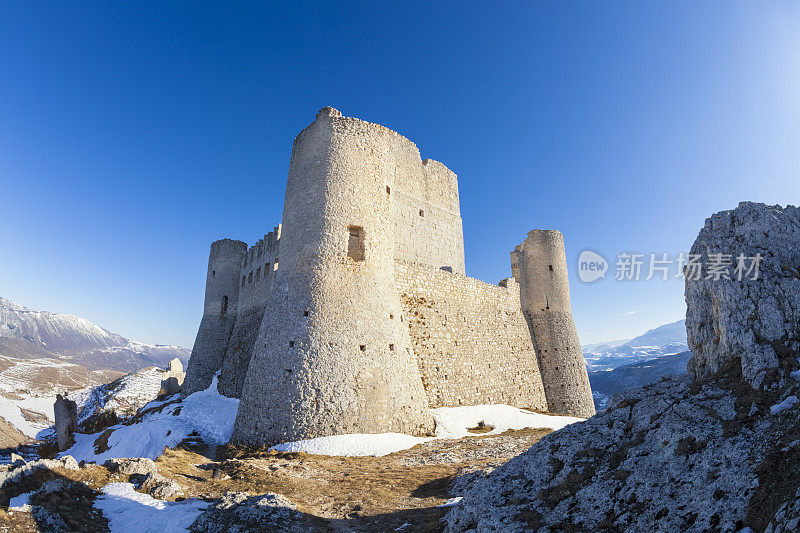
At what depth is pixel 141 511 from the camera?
5891 millimetres

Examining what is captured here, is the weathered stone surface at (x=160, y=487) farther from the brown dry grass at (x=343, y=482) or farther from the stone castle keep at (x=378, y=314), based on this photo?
the stone castle keep at (x=378, y=314)

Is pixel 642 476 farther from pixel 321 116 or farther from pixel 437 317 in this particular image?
pixel 321 116

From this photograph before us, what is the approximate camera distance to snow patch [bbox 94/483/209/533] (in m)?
5.39

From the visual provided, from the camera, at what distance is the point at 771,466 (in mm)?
3051

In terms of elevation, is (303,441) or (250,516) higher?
(250,516)

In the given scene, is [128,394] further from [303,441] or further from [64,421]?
[303,441]

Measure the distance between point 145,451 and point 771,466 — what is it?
1579cm

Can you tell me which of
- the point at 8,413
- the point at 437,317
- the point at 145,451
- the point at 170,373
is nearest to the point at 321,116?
the point at 437,317

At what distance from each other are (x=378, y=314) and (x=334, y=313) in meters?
1.56

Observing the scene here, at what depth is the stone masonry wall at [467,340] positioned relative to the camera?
52.2 ft

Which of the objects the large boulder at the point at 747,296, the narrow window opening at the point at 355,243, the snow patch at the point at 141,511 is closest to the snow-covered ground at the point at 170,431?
the snow patch at the point at 141,511

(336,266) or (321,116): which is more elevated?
(321,116)

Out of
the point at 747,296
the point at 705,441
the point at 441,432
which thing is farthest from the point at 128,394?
the point at 747,296

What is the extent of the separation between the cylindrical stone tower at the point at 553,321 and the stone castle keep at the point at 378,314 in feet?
0.25
